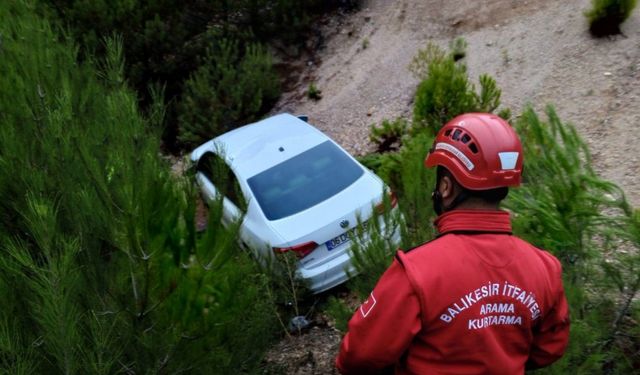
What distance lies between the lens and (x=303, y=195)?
21.6 ft

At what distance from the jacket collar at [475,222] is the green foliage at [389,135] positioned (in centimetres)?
699

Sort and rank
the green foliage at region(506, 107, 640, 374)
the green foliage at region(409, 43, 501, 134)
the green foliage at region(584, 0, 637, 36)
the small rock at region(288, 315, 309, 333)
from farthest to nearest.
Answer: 1. the green foliage at region(584, 0, 637, 36)
2. the green foliage at region(409, 43, 501, 134)
3. the small rock at region(288, 315, 309, 333)
4. the green foliage at region(506, 107, 640, 374)

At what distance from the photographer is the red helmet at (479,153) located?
229cm

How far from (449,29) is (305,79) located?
9.14ft

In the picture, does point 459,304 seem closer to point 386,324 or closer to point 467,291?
point 467,291

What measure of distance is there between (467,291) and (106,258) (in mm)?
1806

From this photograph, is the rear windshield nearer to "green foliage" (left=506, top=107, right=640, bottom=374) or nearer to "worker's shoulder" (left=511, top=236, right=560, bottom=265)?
"green foliage" (left=506, top=107, right=640, bottom=374)

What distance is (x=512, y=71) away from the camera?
9922 mm

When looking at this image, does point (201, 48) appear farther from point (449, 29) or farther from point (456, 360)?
point (456, 360)

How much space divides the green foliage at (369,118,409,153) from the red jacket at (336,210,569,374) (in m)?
6.97

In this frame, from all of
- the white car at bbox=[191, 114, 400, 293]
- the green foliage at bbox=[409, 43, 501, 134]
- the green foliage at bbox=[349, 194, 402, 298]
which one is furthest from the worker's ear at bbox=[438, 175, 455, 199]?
the green foliage at bbox=[409, 43, 501, 134]

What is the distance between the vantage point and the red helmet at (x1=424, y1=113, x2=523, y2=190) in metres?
2.29

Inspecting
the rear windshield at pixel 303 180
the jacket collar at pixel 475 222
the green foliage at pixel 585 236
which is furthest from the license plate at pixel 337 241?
the jacket collar at pixel 475 222

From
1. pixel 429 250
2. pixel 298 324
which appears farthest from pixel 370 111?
pixel 429 250
